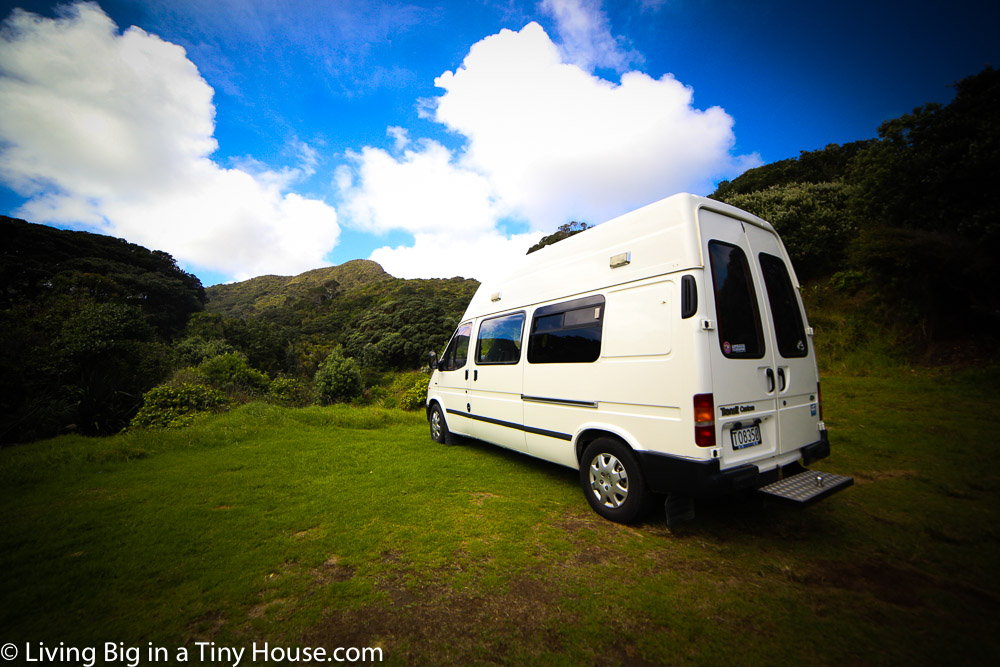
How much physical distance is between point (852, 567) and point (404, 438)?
6.17 m

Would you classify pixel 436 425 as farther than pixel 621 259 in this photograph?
Yes

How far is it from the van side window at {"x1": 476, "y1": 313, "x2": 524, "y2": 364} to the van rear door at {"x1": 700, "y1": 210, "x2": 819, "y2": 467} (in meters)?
2.35

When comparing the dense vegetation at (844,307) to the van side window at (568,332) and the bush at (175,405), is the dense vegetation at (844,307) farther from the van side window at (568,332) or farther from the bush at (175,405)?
the van side window at (568,332)

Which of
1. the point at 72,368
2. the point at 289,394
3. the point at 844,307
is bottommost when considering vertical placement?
the point at 289,394

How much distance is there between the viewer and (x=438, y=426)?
6746 millimetres

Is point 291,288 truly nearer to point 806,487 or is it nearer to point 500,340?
point 500,340

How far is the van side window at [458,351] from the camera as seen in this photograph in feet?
19.7

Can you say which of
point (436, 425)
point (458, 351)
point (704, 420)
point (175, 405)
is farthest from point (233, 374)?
point (704, 420)

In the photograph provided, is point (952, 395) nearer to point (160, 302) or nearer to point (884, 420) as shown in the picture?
point (884, 420)

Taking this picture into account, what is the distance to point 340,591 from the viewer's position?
8.17 ft

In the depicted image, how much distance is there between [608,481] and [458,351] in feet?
11.1

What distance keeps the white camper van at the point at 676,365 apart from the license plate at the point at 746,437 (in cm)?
1

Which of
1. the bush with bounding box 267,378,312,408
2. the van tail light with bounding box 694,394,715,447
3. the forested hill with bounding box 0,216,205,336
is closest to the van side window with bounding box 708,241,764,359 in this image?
the van tail light with bounding box 694,394,715,447

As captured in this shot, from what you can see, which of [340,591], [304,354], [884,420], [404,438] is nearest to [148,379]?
[404,438]
